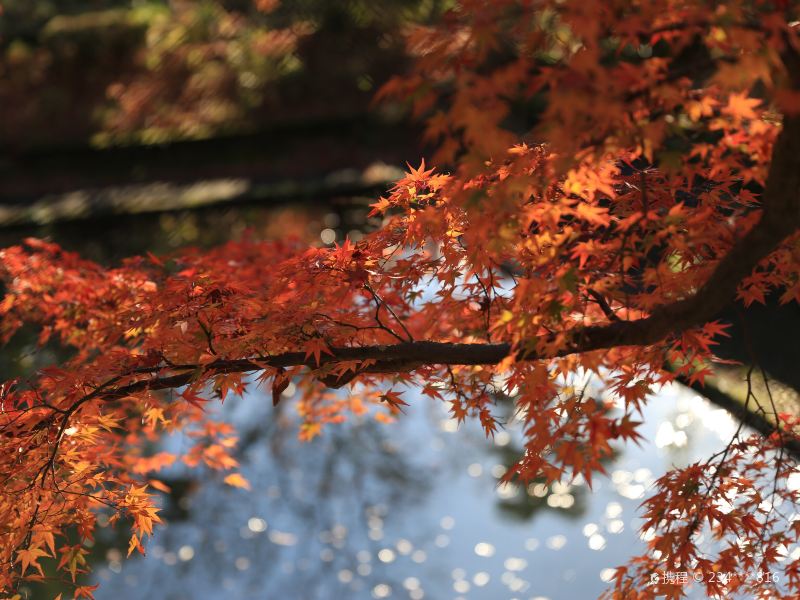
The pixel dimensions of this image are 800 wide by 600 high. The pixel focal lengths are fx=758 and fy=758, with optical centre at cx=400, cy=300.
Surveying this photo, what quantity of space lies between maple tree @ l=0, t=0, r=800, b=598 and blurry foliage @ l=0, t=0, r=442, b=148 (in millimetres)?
5736

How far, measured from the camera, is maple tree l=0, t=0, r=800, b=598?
1432mm

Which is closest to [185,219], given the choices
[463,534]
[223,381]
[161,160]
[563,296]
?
[161,160]

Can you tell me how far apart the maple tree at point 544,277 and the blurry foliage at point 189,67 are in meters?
5.74

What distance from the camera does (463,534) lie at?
5008 mm

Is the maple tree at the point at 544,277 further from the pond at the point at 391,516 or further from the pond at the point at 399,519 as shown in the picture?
the pond at the point at 399,519

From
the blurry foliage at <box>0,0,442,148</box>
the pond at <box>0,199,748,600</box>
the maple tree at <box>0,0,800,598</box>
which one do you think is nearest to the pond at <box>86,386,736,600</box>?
the pond at <box>0,199,748,600</box>

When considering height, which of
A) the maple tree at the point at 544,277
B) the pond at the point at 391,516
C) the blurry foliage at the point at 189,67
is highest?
the maple tree at the point at 544,277

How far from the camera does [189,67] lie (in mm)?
8195

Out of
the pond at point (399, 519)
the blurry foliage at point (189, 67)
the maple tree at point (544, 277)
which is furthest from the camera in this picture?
the blurry foliage at point (189, 67)

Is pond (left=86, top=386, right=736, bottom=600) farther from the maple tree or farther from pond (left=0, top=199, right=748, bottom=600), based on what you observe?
the maple tree

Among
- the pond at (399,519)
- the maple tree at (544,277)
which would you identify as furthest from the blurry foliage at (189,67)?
the maple tree at (544,277)

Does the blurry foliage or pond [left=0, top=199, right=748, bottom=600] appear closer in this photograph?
pond [left=0, top=199, right=748, bottom=600]

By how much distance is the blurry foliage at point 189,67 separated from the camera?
7988 mm

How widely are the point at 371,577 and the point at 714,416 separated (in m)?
2.95
